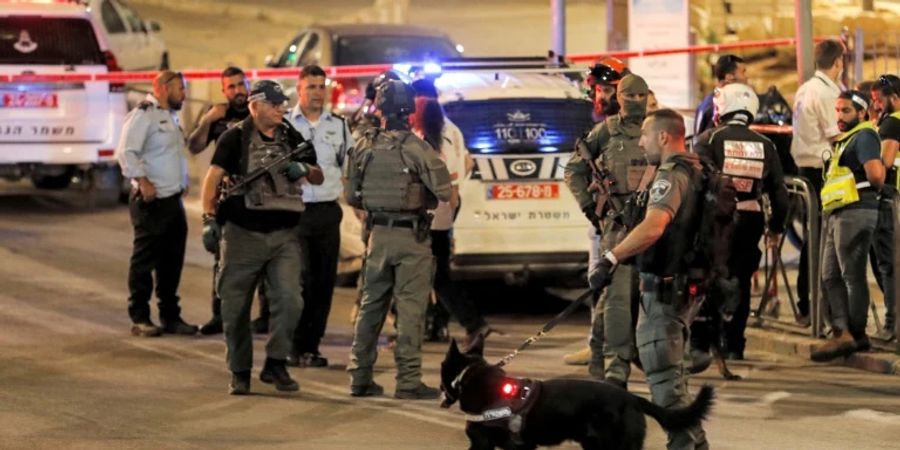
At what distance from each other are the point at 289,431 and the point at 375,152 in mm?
1695

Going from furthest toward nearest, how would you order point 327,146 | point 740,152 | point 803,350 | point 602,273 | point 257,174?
point 803,350
point 327,146
point 740,152
point 257,174
point 602,273

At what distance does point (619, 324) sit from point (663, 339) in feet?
7.15

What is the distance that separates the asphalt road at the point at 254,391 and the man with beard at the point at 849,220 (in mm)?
357

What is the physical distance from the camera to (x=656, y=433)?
9797 mm

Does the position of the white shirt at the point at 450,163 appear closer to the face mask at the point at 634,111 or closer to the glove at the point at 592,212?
the glove at the point at 592,212

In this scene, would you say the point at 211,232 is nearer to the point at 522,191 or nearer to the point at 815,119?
the point at 522,191

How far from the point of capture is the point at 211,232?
10.8 metres

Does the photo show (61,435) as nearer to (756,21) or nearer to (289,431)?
(289,431)

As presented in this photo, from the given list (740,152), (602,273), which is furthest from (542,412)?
(740,152)

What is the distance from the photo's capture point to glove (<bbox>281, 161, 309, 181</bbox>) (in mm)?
10680

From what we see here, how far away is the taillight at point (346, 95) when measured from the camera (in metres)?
16.0

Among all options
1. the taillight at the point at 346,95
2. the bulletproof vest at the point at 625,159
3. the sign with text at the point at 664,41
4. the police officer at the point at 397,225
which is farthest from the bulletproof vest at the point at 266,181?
the sign with text at the point at 664,41

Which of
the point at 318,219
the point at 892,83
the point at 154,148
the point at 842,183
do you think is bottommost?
the point at 318,219

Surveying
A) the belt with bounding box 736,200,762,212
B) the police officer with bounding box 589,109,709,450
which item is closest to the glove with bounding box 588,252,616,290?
the police officer with bounding box 589,109,709,450
